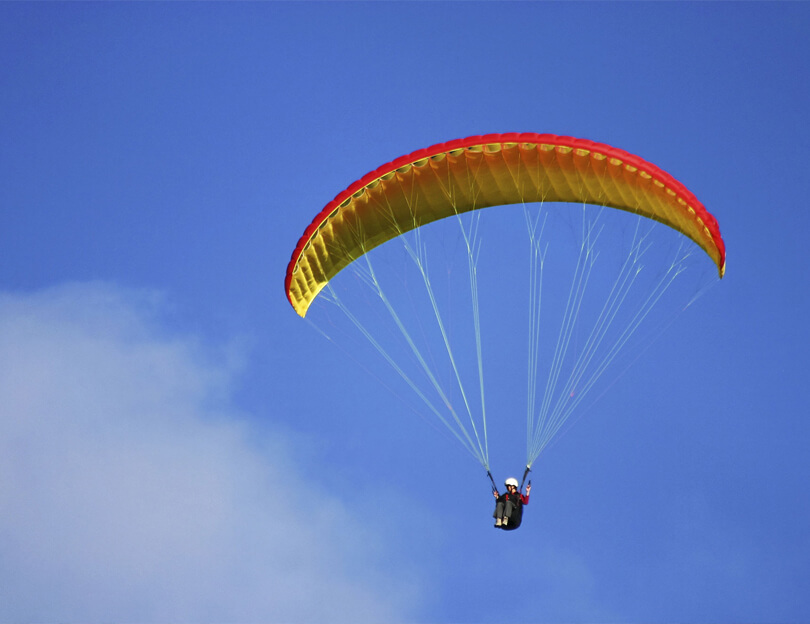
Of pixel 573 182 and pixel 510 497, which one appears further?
pixel 573 182

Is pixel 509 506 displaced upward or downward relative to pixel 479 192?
downward

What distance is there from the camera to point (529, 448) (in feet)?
70.4

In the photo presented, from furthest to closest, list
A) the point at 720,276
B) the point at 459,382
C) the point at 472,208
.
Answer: the point at 472,208, the point at 720,276, the point at 459,382

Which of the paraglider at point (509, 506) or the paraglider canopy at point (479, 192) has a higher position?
the paraglider canopy at point (479, 192)

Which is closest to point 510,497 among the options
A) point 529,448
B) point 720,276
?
point 529,448

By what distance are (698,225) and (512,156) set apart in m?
3.32

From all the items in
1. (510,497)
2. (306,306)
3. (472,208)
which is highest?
(472,208)

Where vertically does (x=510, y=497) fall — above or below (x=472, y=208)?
below

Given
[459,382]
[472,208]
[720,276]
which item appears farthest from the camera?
[472,208]

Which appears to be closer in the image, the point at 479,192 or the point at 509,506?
the point at 509,506

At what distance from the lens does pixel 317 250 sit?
23.8m

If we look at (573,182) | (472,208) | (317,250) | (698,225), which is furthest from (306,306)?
(698,225)

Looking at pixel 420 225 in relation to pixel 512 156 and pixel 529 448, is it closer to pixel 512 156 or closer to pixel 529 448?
pixel 512 156

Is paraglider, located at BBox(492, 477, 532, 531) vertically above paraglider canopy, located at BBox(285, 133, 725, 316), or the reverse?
paraglider canopy, located at BBox(285, 133, 725, 316)
